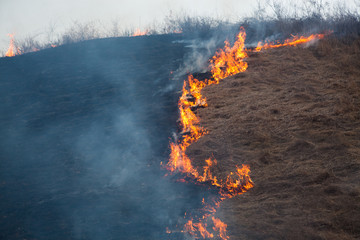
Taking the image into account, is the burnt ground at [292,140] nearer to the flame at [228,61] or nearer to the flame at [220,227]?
the flame at [220,227]

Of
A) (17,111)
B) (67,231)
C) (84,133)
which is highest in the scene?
(17,111)

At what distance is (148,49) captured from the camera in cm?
1085

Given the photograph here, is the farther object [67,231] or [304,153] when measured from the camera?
[304,153]

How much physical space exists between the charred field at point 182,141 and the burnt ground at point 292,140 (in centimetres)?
2

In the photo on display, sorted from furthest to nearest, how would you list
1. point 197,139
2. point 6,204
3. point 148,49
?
1. point 148,49
2. point 197,139
3. point 6,204

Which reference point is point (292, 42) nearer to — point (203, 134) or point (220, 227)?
point (203, 134)

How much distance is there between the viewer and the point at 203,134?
655 centimetres

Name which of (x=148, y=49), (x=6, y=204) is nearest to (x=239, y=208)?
(x=6, y=204)

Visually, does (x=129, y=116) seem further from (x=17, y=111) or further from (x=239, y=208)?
(x=239, y=208)

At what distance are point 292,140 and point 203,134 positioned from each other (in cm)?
178

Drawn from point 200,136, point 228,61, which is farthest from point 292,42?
point 200,136

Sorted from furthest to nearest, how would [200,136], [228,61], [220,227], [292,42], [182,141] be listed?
[292,42], [228,61], [200,136], [182,141], [220,227]

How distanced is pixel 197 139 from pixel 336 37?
22.0 ft

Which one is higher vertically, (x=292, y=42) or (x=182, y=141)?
(x=292, y=42)
